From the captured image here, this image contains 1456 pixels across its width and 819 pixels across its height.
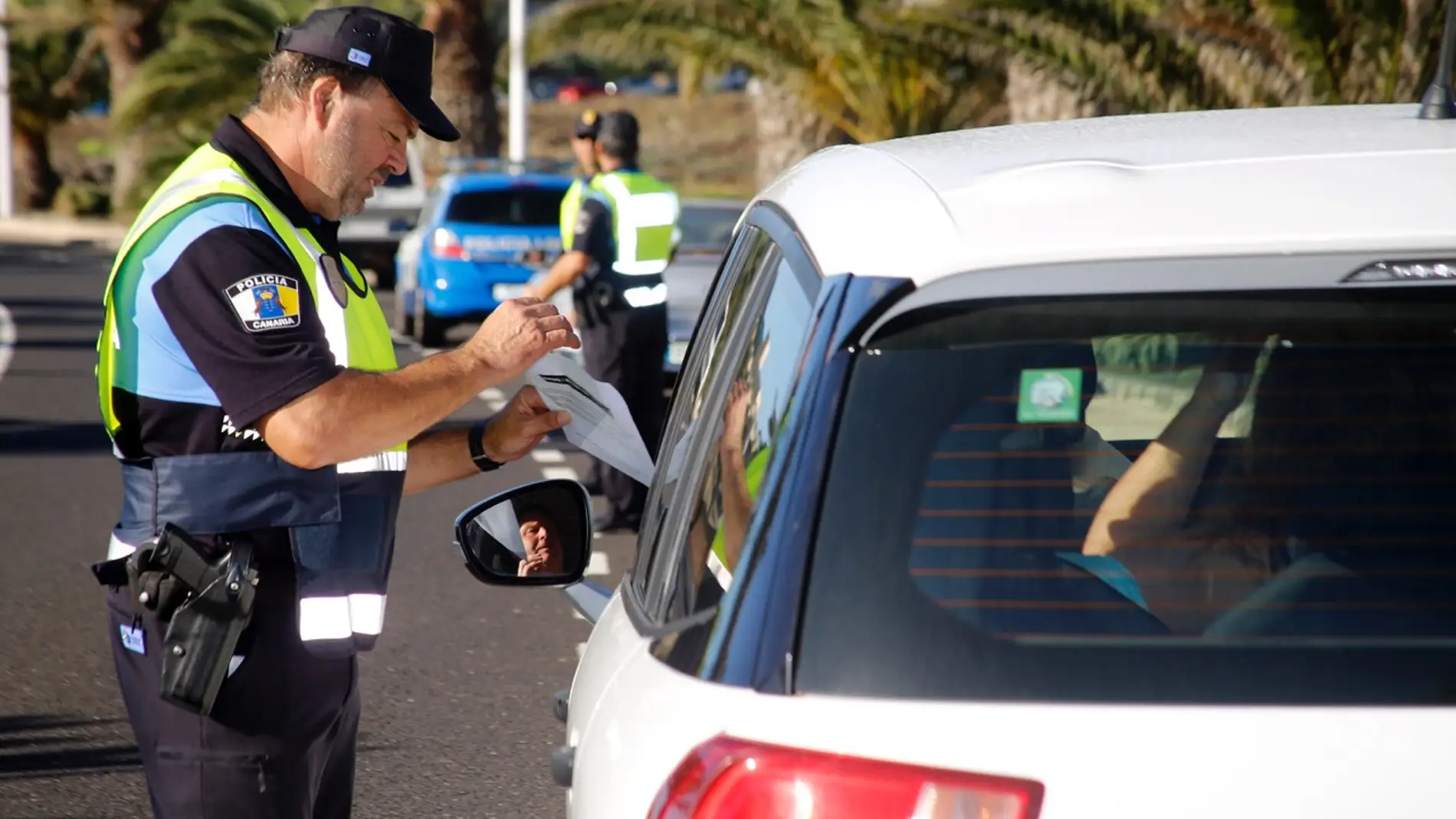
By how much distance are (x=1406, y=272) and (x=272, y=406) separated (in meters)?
1.59

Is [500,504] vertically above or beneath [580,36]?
beneath

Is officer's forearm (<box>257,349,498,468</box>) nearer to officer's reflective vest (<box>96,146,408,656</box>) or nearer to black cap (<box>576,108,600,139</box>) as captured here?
officer's reflective vest (<box>96,146,408,656</box>)

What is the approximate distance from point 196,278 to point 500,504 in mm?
604

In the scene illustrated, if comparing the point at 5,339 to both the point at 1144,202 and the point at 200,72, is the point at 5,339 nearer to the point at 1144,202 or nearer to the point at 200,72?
the point at 200,72

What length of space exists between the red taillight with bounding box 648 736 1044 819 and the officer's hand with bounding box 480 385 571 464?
154 centimetres

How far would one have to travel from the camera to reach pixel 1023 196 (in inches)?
81.9

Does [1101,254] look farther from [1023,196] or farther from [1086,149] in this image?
[1086,149]

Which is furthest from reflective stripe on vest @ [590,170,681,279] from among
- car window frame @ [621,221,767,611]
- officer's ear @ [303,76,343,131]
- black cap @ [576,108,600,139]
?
officer's ear @ [303,76,343,131]

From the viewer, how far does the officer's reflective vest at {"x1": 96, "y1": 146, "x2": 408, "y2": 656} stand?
293cm

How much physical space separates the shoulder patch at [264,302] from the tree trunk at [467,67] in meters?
24.1

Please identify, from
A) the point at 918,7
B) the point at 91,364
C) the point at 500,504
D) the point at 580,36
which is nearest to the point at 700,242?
the point at 918,7

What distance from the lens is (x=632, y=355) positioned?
32.0 ft

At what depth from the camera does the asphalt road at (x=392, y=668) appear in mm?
5508

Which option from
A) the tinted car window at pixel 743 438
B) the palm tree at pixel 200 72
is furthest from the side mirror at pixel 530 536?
the palm tree at pixel 200 72
